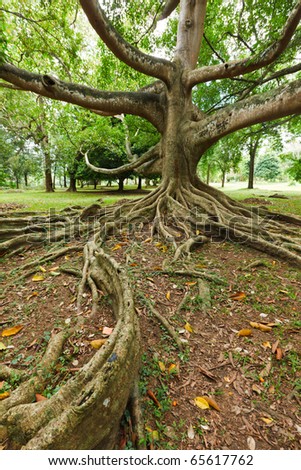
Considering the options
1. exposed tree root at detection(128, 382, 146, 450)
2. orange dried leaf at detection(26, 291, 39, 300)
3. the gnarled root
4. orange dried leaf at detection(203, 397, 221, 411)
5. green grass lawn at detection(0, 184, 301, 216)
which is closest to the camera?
the gnarled root

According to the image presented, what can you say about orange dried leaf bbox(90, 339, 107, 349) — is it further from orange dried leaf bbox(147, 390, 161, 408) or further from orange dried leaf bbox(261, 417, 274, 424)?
orange dried leaf bbox(261, 417, 274, 424)

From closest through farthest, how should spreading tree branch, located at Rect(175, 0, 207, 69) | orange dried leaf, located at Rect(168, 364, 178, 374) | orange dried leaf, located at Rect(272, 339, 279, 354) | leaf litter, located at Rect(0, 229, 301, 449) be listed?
1. leaf litter, located at Rect(0, 229, 301, 449)
2. orange dried leaf, located at Rect(168, 364, 178, 374)
3. orange dried leaf, located at Rect(272, 339, 279, 354)
4. spreading tree branch, located at Rect(175, 0, 207, 69)

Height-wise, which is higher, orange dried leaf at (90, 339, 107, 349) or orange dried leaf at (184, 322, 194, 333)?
orange dried leaf at (90, 339, 107, 349)

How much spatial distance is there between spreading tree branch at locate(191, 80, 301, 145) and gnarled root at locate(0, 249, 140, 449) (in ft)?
12.4

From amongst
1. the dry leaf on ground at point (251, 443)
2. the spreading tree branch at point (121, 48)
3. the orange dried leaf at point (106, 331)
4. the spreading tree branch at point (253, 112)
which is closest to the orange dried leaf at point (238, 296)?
the dry leaf on ground at point (251, 443)

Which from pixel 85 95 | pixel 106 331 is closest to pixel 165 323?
pixel 106 331

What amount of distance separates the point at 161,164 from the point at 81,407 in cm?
571

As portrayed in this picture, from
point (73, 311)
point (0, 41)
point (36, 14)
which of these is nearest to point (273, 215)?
point (73, 311)

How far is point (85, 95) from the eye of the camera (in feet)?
14.6

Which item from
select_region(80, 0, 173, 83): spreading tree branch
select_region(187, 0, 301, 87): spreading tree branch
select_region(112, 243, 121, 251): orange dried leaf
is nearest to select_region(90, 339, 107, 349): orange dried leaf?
select_region(112, 243, 121, 251): orange dried leaf

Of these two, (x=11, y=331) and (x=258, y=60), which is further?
(x=258, y=60)

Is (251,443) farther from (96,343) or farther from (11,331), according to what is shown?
(11,331)

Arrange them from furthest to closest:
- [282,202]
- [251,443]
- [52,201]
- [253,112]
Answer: [52,201] → [282,202] → [253,112] → [251,443]

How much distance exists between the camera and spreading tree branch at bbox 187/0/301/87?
3059 millimetres
